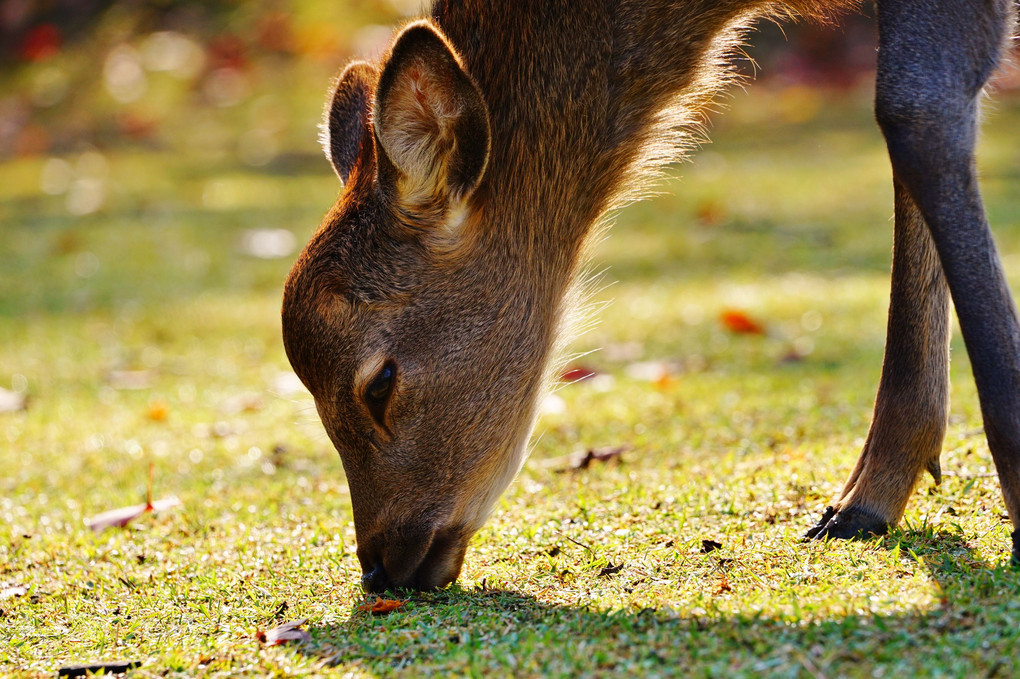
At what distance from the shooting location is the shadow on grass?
2.21 m

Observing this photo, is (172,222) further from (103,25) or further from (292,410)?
(103,25)

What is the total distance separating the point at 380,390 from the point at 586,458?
1.18m

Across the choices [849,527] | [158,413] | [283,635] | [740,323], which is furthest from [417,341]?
[740,323]

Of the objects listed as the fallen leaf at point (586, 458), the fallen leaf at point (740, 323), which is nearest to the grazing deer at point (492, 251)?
the fallen leaf at point (586, 458)

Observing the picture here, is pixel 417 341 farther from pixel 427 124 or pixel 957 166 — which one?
pixel 957 166

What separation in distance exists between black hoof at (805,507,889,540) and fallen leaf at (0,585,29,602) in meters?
2.13

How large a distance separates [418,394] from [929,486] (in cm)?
149

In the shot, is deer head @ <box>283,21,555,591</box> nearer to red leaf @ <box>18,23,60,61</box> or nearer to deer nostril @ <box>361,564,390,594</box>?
deer nostril @ <box>361,564,390,594</box>

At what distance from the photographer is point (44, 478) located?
4.33 metres

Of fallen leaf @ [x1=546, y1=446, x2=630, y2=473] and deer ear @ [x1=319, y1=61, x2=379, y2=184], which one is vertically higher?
deer ear @ [x1=319, y1=61, x2=379, y2=184]

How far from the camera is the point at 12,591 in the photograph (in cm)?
314

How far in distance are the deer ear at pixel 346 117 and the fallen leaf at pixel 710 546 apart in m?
1.54

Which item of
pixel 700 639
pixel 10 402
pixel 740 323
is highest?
pixel 700 639

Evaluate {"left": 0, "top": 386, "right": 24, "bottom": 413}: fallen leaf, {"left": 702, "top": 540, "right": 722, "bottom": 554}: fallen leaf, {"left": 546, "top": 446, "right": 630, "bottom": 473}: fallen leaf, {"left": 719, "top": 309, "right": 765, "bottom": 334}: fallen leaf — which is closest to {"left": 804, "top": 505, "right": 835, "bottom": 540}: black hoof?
{"left": 702, "top": 540, "right": 722, "bottom": 554}: fallen leaf
